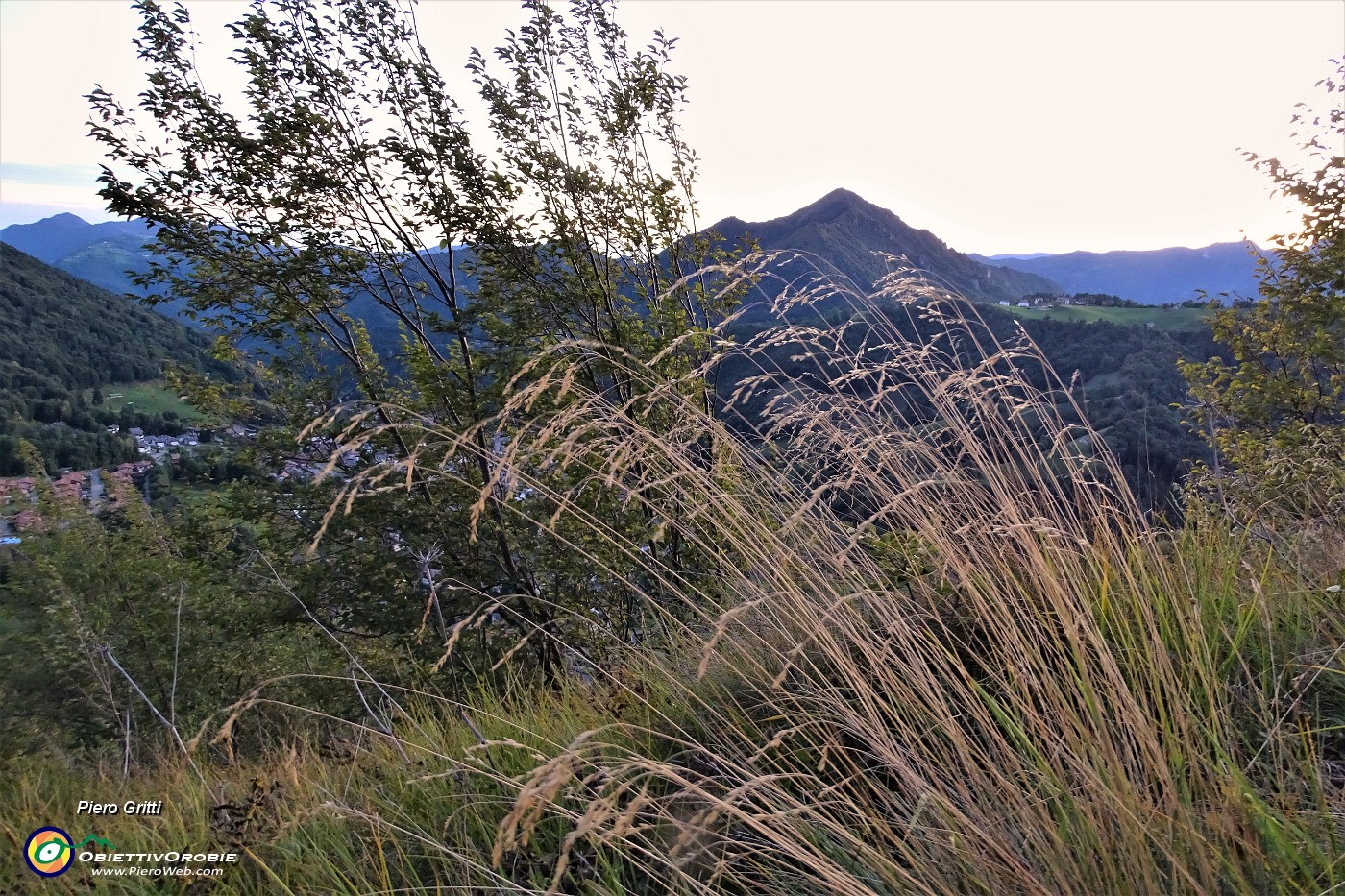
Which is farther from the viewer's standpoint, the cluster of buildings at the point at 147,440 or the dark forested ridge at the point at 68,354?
the dark forested ridge at the point at 68,354

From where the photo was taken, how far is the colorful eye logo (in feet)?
5.84

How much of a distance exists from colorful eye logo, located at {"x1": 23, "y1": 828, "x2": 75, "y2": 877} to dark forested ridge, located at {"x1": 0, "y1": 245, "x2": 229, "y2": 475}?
Answer: 43296 mm

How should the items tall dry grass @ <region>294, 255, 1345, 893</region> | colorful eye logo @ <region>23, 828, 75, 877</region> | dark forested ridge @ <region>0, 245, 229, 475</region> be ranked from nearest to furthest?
tall dry grass @ <region>294, 255, 1345, 893</region>
colorful eye logo @ <region>23, 828, 75, 877</region>
dark forested ridge @ <region>0, 245, 229, 475</region>

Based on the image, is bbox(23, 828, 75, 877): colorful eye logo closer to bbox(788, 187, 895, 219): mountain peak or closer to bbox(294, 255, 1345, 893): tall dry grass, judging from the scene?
bbox(294, 255, 1345, 893): tall dry grass

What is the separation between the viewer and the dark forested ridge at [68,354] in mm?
37000

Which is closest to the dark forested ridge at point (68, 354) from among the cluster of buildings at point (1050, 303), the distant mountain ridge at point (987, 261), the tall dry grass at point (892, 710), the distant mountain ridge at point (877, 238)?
the distant mountain ridge at point (987, 261)

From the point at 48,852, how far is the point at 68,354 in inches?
2434

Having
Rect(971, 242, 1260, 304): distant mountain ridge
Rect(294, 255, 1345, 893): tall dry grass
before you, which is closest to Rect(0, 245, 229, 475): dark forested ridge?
Rect(294, 255, 1345, 893): tall dry grass

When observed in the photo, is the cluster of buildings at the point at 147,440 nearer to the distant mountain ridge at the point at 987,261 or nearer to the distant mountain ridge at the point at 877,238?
the distant mountain ridge at the point at 987,261

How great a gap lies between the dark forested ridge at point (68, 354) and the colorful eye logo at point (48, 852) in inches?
1705

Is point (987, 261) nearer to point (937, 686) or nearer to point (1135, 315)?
point (1135, 315)

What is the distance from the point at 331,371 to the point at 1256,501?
8133 mm

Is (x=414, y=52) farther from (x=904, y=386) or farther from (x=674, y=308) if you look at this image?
(x=904, y=386)

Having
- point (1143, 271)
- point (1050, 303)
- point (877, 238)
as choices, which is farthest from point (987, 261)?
point (1050, 303)
